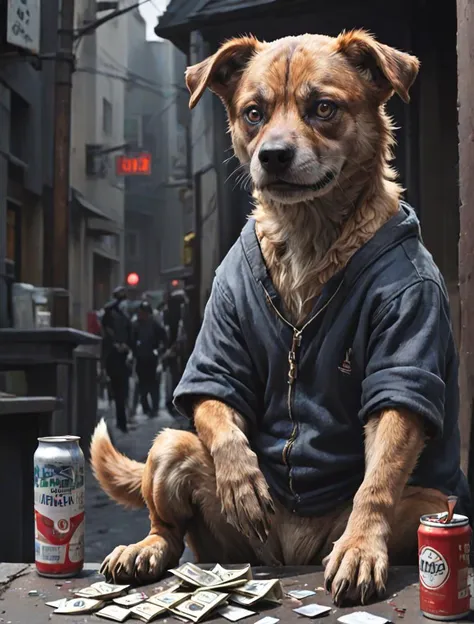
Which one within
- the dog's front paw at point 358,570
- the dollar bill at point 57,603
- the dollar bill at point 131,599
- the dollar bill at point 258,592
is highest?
the dog's front paw at point 358,570

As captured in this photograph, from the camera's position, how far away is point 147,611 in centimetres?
162

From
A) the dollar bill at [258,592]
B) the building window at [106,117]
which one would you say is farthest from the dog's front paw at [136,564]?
the building window at [106,117]

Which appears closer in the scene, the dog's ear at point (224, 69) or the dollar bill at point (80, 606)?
the dollar bill at point (80, 606)

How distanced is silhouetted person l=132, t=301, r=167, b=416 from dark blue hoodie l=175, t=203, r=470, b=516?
38.1 inches

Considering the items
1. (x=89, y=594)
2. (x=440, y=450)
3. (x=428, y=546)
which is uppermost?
(x=440, y=450)

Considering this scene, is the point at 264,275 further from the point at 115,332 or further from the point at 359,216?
the point at 115,332

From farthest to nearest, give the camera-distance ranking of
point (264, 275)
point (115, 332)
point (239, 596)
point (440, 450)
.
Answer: point (115, 332), point (264, 275), point (440, 450), point (239, 596)

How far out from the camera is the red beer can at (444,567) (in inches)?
59.2

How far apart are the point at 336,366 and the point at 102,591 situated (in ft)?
2.31

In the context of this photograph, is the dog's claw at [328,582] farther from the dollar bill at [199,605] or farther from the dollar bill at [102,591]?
the dollar bill at [102,591]

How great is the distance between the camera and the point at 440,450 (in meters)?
1.81

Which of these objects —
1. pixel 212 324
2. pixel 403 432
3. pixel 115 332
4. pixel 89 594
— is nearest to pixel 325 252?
pixel 212 324

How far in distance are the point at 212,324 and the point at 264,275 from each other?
172 millimetres

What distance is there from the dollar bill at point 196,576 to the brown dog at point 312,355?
0.09 m
